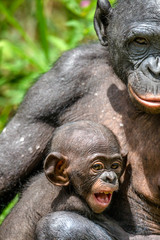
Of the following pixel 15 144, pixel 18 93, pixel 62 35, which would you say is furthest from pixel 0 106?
pixel 15 144

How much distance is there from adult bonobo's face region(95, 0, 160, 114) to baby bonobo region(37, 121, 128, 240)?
0.40 meters

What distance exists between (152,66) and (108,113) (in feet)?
2.71

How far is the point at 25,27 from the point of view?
1104 cm

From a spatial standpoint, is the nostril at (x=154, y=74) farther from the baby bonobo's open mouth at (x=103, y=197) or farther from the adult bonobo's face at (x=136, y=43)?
the baby bonobo's open mouth at (x=103, y=197)

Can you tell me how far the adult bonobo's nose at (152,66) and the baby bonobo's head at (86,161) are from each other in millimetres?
585

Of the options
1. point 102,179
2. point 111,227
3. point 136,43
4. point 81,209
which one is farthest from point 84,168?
point 136,43

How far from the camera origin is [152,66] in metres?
3.73

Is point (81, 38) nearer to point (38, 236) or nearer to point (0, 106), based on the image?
point (0, 106)

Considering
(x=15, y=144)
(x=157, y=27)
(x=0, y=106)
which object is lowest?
(x=0, y=106)

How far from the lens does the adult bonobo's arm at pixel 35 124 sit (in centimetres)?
454

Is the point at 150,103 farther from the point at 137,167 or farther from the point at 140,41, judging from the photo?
the point at 137,167

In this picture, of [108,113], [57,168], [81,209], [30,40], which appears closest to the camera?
[81,209]

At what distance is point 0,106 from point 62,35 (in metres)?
2.82

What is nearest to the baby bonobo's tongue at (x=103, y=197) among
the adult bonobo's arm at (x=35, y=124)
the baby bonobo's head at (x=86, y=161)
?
the baby bonobo's head at (x=86, y=161)
